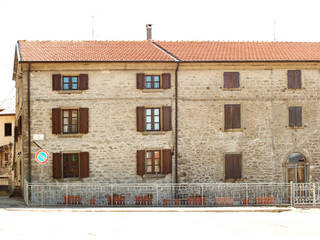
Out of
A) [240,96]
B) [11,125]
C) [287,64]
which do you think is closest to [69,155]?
[240,96]

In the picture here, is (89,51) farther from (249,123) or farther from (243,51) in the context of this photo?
(249,123)

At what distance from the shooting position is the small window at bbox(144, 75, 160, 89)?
94.4ft

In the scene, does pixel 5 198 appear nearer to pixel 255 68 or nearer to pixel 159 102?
pixel 159 102

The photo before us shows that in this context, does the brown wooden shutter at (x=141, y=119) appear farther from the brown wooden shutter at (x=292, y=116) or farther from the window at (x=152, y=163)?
the brown wooden shutter at (x=292, y=116)

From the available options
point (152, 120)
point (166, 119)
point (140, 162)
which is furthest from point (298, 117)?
point (140, 162)

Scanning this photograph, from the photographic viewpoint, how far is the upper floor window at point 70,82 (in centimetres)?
2803

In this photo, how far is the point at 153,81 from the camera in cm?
2886

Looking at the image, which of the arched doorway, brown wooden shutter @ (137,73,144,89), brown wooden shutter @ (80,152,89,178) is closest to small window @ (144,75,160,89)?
brown wooden shutter @ (137,73,144,89)

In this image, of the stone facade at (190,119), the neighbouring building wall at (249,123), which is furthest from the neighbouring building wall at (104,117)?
the neighbouring building wall at (249,123)

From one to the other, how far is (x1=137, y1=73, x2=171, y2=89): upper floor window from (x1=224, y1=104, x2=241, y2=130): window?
369 centimetres

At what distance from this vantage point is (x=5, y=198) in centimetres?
2891

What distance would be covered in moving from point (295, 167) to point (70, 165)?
13.0 metres

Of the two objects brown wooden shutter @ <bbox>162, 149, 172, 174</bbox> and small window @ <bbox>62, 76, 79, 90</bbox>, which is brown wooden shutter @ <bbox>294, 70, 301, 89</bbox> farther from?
small window @ <bbox>62, 76, 79, 90</bbox>

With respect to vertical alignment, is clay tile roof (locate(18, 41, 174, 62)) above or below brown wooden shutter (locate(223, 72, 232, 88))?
above
